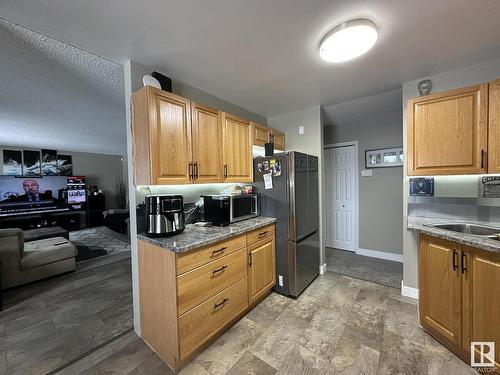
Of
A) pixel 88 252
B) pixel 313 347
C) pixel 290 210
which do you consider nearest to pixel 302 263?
pixel 290 210

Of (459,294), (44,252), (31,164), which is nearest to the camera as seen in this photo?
(459,294)

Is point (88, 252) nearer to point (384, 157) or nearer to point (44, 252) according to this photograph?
point (44, 252)

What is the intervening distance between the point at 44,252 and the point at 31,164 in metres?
4.82

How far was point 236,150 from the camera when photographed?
2.44m

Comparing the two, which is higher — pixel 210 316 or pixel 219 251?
pixel 219 251

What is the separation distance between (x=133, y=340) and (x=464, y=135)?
3375 millimetres

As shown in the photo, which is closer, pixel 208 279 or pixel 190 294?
pixel 190 294

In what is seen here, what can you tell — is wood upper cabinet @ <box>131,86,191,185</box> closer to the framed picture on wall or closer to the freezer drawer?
the freezer drawer

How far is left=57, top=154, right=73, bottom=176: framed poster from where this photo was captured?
6387 mm

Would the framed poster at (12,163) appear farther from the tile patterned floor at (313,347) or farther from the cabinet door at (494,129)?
the cabinet door at (494,129)

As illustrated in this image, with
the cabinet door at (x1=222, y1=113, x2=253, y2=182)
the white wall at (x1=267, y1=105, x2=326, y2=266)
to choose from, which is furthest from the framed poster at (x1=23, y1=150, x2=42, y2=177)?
the white wall at (x1=267, y1=105, x2=326, y2=266)

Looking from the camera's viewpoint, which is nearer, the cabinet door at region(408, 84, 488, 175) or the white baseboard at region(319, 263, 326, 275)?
the cabinet door at region(408, 84, 488, 175)

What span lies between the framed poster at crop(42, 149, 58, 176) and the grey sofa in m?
4.07

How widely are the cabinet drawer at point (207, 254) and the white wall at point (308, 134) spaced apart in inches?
64.6
